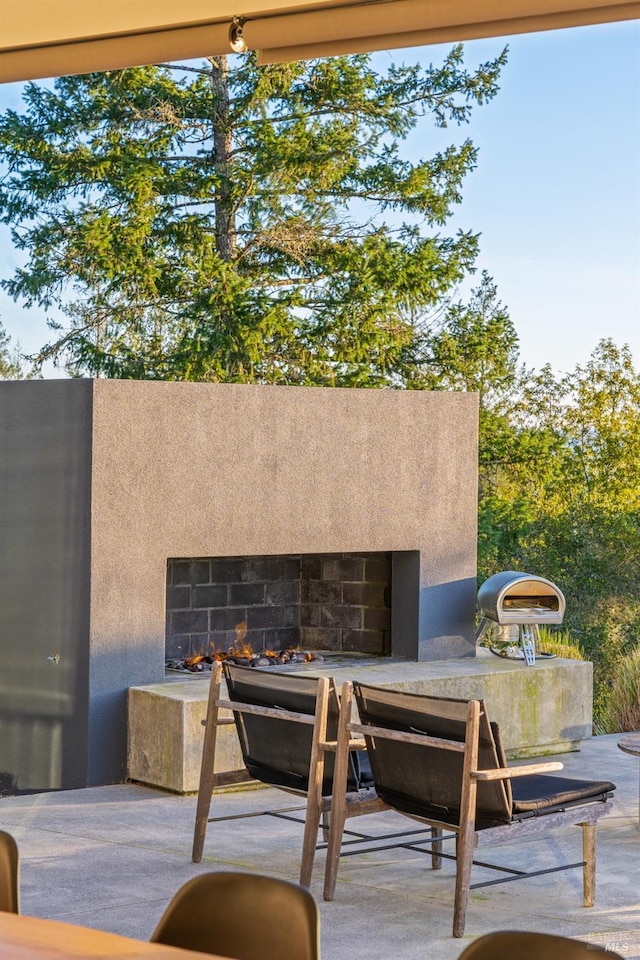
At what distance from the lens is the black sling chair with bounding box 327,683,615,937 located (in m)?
4.59

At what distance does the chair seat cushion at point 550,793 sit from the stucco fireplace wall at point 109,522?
2.81 m

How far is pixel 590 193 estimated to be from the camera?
27453 millimetres

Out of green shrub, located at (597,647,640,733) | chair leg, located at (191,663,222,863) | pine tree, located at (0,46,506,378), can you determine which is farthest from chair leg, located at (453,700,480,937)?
pine tree, located at (0,46,506,378)

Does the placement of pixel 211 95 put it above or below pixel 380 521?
above

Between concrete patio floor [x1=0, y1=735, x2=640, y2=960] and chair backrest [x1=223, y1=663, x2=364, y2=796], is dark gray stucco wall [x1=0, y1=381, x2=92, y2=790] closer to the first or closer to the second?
concrete patio floor [x1=0, y1=735, x2=640, y2=960]

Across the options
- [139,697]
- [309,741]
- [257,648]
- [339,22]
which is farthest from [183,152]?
[339,22]

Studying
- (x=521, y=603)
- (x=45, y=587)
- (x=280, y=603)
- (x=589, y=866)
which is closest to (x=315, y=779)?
(x=589, y=866)

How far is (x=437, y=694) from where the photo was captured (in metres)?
7.81

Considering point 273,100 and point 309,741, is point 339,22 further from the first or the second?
point 273,100

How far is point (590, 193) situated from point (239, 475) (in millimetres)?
21425

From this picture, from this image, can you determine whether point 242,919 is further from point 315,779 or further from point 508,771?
point 315,779

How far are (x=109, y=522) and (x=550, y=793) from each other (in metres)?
3.20

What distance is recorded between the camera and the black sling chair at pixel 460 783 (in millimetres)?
4586

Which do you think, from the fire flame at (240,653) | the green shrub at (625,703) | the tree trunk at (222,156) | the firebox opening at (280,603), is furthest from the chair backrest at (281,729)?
the tree trunk at (222,156)
